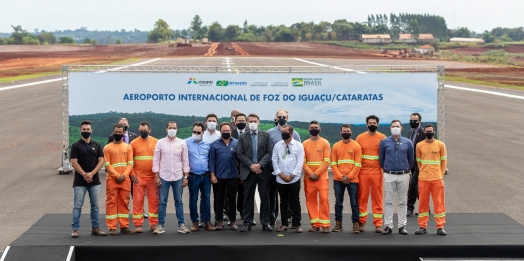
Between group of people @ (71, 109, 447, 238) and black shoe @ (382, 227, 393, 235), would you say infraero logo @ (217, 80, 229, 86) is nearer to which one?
group of people @ (71, 109, 447, 238)

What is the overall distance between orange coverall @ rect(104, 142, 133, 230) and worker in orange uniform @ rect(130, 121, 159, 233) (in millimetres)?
185

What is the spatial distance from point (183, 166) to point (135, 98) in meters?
7.53

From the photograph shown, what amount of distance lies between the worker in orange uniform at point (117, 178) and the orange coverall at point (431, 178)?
4.86 meters

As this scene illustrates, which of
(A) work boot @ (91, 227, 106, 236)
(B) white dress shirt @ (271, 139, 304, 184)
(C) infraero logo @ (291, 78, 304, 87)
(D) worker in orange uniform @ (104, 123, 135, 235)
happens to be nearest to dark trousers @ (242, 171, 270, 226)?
(B) white dress shirt @ (271, 139, 304, 184)

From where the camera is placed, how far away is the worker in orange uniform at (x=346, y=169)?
11.5 meters

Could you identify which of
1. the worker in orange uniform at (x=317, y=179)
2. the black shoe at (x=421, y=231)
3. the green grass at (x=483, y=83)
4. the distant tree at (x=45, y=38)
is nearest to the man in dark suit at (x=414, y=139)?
the black shoe at (x=421, y=231)

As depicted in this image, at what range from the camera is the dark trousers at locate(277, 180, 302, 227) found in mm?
11500

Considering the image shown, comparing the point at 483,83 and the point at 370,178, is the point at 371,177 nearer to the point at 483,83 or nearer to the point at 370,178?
the point at 370,178

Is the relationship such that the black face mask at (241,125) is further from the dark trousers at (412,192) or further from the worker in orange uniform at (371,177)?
the dark trousers at (412,192)

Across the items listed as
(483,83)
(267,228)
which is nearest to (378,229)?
(267,228)

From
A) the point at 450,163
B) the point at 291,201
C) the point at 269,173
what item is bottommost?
the point at 450,163

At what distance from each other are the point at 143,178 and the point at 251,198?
6.11ft

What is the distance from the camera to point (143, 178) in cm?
1166

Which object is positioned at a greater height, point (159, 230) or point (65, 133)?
point (65, 133)
